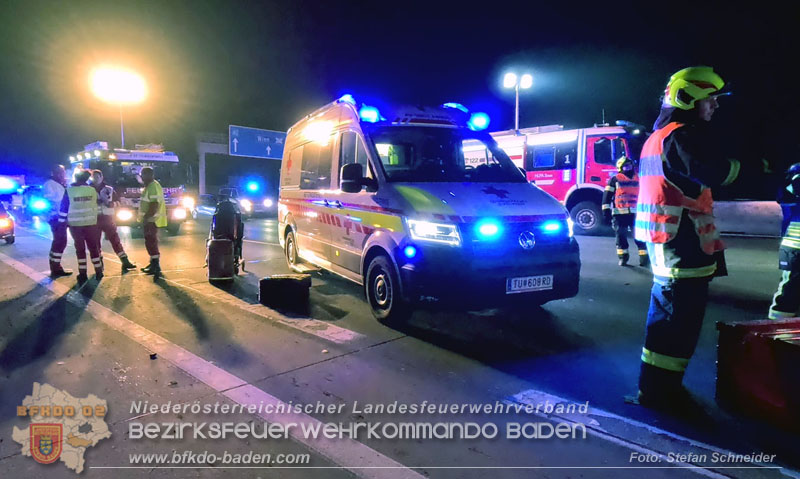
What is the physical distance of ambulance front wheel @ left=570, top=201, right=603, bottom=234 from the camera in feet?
45.2

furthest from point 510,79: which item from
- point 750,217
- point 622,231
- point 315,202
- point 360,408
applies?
point 360,408

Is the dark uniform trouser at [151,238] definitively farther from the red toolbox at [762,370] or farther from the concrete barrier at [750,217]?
the concrete barrier at [750,217]

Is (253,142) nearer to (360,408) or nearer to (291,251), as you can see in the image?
(291,251)

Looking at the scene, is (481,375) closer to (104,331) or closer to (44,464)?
(44,464)

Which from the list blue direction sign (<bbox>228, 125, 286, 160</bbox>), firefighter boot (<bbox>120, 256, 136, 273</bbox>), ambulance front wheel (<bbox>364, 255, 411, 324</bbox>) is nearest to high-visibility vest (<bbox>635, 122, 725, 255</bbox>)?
ambulance front wheel (<bbox>364, 255, 411, 324</bbox>)

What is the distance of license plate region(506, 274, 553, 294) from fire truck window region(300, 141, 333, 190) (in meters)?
2.95

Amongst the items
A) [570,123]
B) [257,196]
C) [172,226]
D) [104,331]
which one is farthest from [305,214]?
[570,123]

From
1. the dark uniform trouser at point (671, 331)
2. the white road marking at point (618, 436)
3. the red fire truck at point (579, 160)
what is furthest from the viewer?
the red fire truck at point (579, 160)

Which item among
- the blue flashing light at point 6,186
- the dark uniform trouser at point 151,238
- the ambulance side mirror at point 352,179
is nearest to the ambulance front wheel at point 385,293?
the ambulance side mirror at point 352,179

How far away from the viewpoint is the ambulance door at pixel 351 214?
17.4ft

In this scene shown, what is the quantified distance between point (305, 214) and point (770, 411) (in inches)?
234

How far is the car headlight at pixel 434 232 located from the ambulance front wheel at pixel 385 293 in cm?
51

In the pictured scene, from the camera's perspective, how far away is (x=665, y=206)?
3041 mm

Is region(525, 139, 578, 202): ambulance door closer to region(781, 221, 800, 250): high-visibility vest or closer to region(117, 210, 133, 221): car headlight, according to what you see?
region(781, 221, 800, 250): high-visibility vest
